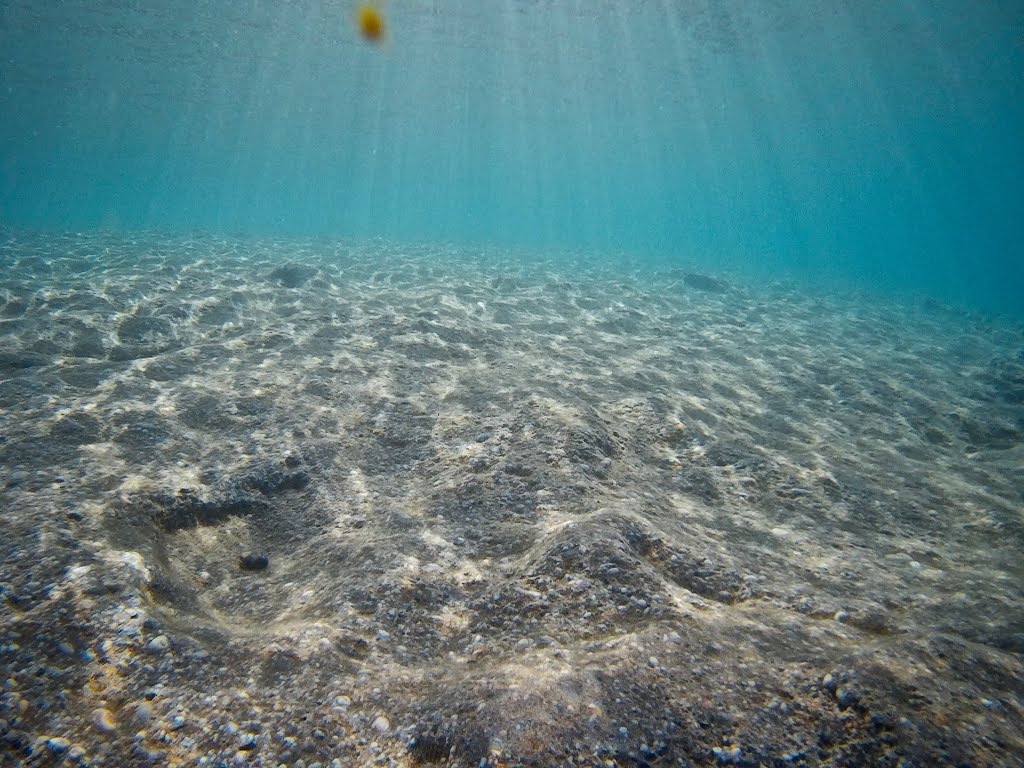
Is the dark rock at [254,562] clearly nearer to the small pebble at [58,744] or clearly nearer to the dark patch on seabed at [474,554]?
the dark patch on seabed at [474,554]

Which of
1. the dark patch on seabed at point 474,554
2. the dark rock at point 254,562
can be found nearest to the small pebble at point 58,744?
the dark patch on seabed at point 474,554

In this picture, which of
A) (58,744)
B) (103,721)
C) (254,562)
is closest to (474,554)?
(254,562)

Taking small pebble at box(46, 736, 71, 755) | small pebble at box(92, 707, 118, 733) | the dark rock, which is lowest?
the dark rock

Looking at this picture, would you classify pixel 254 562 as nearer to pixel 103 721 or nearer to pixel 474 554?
pixel 103 721

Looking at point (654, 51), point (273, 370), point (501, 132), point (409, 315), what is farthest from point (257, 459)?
point (501, 132)

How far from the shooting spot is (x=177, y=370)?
22.7ft

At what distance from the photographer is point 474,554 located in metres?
3.87

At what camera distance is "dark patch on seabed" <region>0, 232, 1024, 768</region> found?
7.34ft

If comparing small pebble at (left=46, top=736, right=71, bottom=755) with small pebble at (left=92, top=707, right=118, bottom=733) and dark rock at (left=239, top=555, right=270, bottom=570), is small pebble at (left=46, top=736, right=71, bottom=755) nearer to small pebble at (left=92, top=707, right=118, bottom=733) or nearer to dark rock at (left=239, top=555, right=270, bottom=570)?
small pebble at (left=92, top=707, right=118, bottom=733)

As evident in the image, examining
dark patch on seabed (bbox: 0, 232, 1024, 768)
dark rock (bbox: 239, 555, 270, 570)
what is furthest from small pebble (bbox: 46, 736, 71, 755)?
dark rock (bbox: 239, 555, 270, 570)

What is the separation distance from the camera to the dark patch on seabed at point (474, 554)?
2.24 metres

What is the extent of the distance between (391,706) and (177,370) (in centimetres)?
646

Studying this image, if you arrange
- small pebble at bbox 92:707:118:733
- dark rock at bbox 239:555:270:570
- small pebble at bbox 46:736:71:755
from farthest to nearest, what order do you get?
dark rock at bbox 239:555:270:570 → small pebble at bbox 92:707:118:733 → small pebble at bbox 46:736:71:755

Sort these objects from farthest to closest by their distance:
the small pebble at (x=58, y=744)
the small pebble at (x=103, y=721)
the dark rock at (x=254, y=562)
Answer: the dark rock at (x=254, y=562) → the small pebble at (x=103, y=721) → the small pebble at (x=58, y=744)
